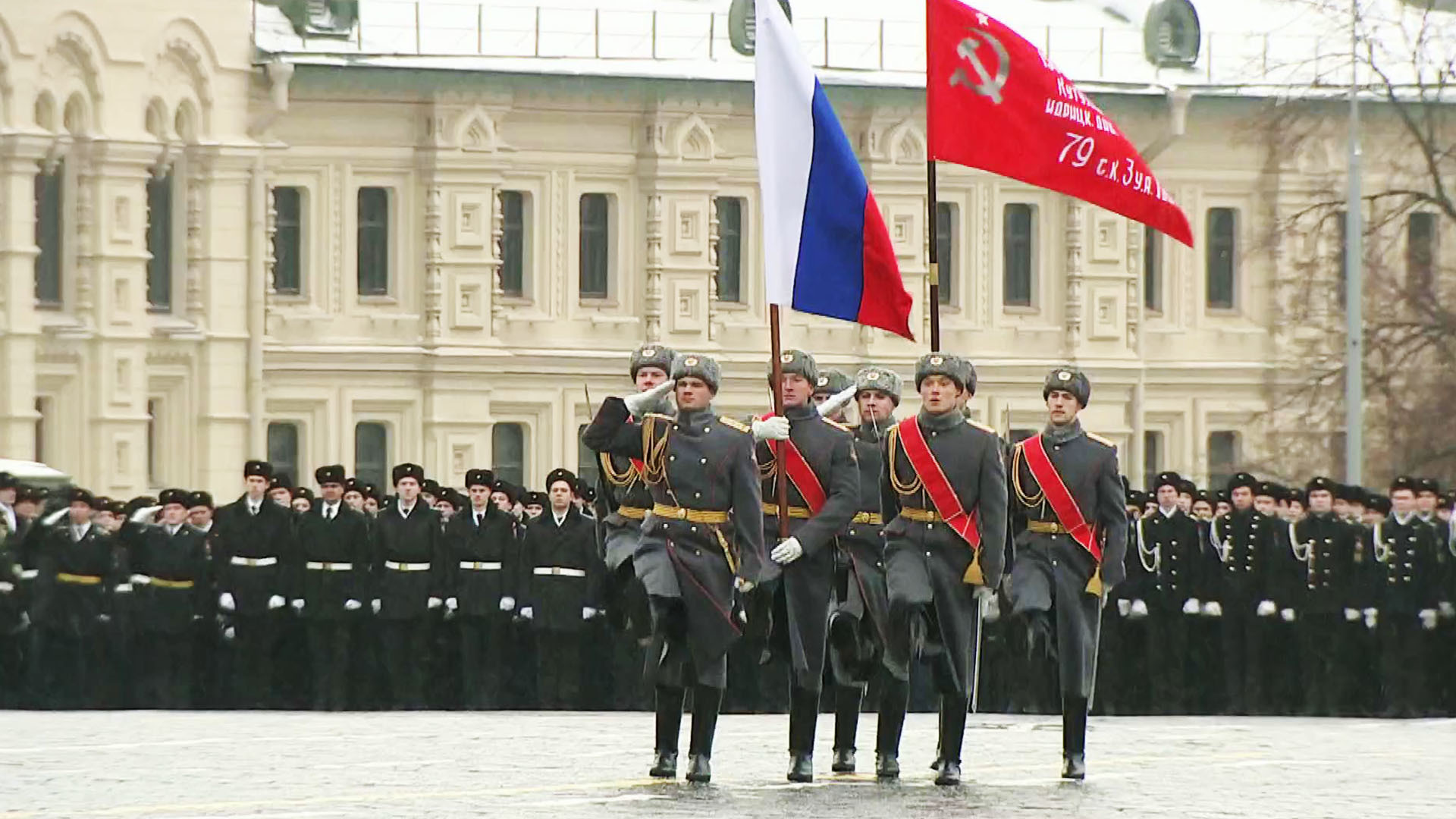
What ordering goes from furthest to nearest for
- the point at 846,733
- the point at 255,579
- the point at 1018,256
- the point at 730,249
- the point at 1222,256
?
the point at 1222,256
the point at 1018,256
the point at 730,249
the point at 255,579
the point at 846,733

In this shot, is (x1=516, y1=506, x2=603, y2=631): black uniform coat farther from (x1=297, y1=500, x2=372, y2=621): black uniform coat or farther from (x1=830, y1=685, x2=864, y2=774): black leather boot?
(x1=830, y1=685, x2=864, y2=774): black leather boot

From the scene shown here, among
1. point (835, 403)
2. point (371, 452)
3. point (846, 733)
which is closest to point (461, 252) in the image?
point (371, 452)

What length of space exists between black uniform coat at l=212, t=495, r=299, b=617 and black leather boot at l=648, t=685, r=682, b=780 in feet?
24.6

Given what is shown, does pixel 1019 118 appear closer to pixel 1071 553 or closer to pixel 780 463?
pixel 1071 553

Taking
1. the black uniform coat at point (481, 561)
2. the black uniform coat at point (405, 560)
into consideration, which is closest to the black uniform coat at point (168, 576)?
the black uniform coat at point (405, 560)

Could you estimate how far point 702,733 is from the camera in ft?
55.9

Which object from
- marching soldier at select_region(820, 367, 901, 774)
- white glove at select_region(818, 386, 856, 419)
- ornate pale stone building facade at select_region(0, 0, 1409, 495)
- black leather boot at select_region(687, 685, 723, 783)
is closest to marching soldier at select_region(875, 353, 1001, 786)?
marching soldier at select_region(820, 367, 901, 774)

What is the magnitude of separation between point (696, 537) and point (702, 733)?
0.76m

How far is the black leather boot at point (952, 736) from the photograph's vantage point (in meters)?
17.4

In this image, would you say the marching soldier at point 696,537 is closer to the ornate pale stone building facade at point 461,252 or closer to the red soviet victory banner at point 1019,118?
the red soviet victory banner at point 1019,118

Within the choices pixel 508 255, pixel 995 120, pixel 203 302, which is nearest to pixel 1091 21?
pixel 508 255

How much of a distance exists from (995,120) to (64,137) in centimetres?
2522

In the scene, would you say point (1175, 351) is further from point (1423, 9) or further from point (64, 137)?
point (64, 137)

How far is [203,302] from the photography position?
45438mm
